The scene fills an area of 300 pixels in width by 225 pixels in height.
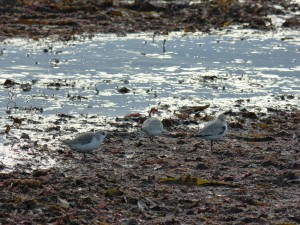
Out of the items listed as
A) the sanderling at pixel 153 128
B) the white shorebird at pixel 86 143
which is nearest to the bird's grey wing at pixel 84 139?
the white shorebird at pixel 86 143

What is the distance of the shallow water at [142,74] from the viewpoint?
50.0 ft

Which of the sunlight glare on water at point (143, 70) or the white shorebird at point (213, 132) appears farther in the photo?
the sunlight glare on water at point (143, 70)

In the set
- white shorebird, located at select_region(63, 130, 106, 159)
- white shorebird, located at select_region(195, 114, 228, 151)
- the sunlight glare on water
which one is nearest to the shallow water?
the sunlight glare on water

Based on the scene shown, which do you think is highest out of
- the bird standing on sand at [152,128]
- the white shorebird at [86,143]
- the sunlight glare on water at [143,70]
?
the white shorebird at [86,143]

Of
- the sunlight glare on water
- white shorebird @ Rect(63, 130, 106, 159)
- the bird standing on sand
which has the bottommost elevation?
the sunlight glare on water

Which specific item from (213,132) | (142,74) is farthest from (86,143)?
(142,74)

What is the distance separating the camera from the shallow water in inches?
599

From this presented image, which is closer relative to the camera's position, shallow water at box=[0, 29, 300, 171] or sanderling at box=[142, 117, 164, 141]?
sanderling at box=[142, 117, 164, 141]

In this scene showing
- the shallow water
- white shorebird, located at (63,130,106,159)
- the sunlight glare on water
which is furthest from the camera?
the sunlight glare on water

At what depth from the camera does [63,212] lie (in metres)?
8.92

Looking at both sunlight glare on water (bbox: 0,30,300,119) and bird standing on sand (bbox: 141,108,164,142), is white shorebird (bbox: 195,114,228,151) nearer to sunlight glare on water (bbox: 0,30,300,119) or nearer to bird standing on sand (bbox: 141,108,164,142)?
bird standing on sand (bbox: 141,108,164,142)

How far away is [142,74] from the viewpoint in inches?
719

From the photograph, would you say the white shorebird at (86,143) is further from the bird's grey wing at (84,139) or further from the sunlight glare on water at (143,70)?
the sunlight glare on water at (143,70)

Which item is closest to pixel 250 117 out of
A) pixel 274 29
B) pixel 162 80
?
pixel 162 80
